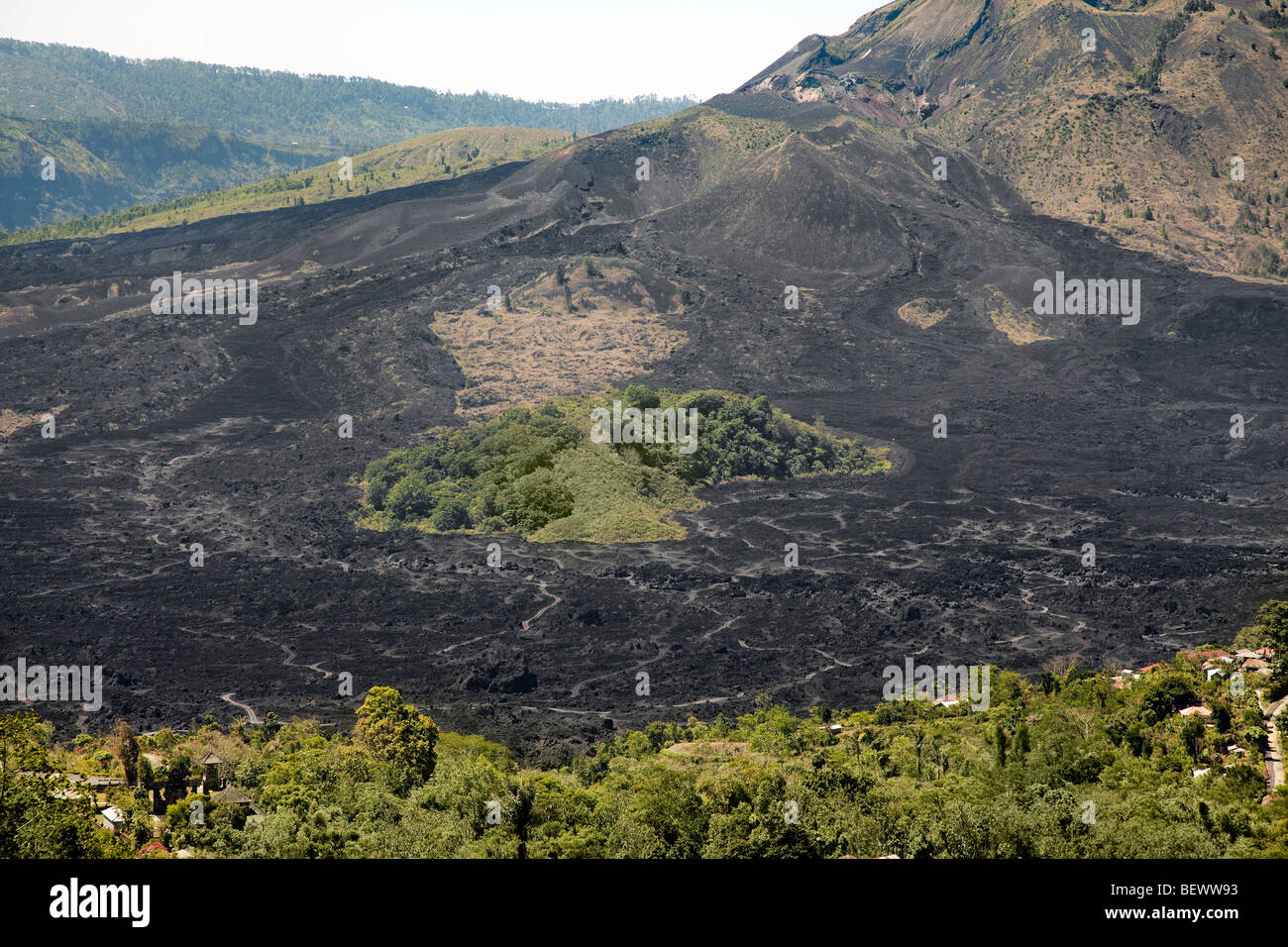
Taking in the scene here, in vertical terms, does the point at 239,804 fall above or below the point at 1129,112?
below

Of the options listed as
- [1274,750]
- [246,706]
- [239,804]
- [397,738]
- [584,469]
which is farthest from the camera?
[584,469]

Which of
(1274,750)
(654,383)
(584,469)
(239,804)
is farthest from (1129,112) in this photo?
(239,804)

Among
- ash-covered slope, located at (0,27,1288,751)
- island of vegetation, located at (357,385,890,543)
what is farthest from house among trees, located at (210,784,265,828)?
island of vegetation, located at (357,385,890,543)

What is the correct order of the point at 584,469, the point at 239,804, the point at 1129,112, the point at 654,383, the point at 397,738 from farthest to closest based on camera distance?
the point at 1129,112, the point at 654,383, the point at 584,469, the point at 397,738, the point at 239,804

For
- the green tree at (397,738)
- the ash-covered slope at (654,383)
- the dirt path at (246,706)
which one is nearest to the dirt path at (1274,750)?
Result: the ash-covered slope at (654,383)

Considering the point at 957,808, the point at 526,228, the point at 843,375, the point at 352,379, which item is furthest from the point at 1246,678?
the point at 526,228

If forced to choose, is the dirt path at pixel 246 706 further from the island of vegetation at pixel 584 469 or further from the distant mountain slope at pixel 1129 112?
the distant mountain slope at pixel 1129 112

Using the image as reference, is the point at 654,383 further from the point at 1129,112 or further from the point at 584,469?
the point at 1129,112

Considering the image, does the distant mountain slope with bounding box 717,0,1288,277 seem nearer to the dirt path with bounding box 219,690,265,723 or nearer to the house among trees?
the dirt path with bounding box 219,690,265,723
